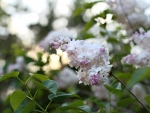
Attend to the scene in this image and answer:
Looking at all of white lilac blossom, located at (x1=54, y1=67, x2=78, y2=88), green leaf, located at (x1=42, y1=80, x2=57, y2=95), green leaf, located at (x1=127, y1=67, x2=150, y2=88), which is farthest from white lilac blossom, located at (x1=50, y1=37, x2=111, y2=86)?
white lilac blossom, located at (x1=54, y1=67, x2=78, y2=88)

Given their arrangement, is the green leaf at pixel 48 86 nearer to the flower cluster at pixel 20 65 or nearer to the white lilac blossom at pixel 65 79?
the flower cluster at pixel 20 65

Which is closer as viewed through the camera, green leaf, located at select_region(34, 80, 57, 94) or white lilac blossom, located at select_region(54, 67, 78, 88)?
green leaf, located at select_region(34, 80, 57, 94)

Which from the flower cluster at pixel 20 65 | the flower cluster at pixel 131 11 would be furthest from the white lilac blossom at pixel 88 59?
the flower cluster at pixel 20 65

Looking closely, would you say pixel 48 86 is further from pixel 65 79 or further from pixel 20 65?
pixel 65 79

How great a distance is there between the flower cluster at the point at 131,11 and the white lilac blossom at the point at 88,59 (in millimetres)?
596

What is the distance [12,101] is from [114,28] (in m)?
1.16

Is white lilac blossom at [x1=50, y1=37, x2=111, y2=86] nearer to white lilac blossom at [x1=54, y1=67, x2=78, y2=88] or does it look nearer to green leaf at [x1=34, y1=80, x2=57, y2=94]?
green leaf at [x1=34, y1=80, x2=57, y2=94]

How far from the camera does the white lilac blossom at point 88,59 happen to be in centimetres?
77

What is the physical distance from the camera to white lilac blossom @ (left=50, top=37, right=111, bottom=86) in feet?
2.53

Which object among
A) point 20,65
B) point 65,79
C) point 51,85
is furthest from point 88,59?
point 65,79

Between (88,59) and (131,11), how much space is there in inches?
25.8

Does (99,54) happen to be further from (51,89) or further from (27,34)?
(27,34)

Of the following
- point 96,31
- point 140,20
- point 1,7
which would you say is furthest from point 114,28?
point 1,7

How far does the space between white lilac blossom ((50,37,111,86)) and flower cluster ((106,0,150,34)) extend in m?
Answer: 0.60
